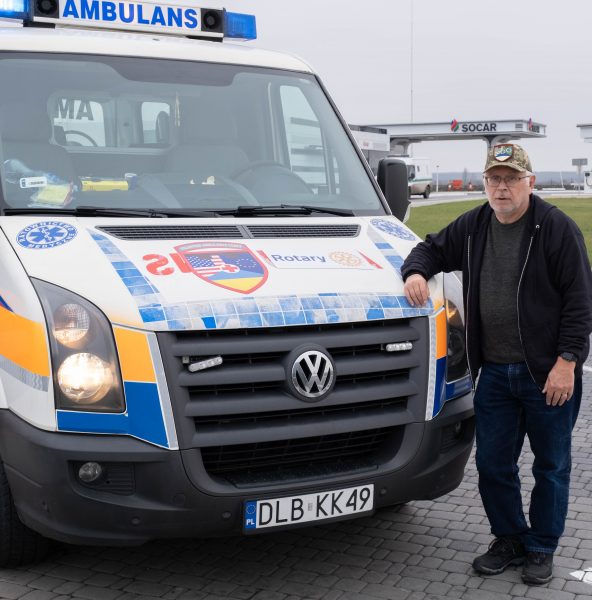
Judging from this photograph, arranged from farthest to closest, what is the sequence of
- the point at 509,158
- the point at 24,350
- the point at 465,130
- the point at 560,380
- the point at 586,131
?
the point at 465,130 < the point at 586,131 < the point at 509,158 < the point at 560,380 < the point at 24,350

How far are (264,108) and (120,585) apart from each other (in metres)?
2.68

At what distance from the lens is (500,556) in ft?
14.6

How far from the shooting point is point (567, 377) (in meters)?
4.05

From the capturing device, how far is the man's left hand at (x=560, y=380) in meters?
4.05

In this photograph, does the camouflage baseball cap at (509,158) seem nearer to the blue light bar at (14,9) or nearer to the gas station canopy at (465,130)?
the blue light bar at (14,9)

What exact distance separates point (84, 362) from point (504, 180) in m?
1.85

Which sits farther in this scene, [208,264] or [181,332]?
[208,264]

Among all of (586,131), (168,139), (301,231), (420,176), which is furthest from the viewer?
(586,131)

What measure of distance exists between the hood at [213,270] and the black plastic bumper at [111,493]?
18.9 inches

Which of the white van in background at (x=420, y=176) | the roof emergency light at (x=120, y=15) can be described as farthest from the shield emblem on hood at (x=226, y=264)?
the white van in background at (x=420, y=176)

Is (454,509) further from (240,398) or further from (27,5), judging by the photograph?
(27,5)

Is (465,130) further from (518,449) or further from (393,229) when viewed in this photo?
(518,449)

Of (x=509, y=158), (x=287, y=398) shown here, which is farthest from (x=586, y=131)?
(x=287, y=398)

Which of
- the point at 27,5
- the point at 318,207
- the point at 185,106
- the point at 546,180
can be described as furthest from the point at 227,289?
the point at 546,180
